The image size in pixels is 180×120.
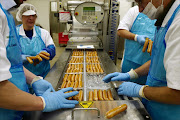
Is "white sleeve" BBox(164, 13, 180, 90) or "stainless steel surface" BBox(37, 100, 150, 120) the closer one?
"white sleeve" BBox(164, 13, 180, 90)

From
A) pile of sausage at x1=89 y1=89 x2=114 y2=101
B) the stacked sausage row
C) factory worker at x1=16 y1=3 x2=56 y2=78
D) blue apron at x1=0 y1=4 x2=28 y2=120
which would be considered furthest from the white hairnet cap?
pile of sausage at x1=89 y1=89 x2=114 y2=101

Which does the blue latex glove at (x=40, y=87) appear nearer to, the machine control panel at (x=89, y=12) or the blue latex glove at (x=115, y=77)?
the blue latex glove at (x=115, y=77)

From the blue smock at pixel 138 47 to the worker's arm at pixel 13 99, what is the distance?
2.01m

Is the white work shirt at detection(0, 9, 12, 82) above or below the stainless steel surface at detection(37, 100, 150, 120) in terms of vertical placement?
above

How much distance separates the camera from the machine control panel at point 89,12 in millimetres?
2715

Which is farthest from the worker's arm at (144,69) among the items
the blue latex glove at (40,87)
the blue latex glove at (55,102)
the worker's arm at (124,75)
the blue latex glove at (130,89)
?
the blue latex glove at (40,87)

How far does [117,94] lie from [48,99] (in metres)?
0.81

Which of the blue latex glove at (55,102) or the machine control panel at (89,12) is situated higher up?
the machine control panel at (89,12)

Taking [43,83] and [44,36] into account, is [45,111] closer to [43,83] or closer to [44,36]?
[43,83]

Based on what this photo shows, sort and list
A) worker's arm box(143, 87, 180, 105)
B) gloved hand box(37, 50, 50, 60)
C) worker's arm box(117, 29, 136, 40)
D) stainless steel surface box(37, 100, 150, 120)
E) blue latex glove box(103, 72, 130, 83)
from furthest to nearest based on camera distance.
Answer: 1. worker's arm box(117, 29, 136, 40)
2. gloved hand box(37, 50, 50, 60)
3. blue latex glove box(103, 72, 130, 83)
4. stainless steel surface box(37, 100, 150, 120)
5. worker's arm box(143, 87, 180, 105)

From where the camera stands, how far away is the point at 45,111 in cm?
107

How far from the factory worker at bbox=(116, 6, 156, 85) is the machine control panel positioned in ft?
1.77

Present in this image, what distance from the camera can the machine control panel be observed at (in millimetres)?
2715

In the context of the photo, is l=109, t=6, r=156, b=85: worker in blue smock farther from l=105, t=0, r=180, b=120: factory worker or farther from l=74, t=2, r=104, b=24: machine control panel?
l=105, t=0, r=180, b=120: factory worker
